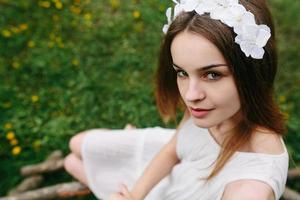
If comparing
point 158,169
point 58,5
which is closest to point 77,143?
point 158,169

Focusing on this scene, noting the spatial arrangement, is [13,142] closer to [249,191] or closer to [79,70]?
[79,70]

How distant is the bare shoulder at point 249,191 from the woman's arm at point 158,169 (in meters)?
0.50

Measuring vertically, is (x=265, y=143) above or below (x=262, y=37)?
below

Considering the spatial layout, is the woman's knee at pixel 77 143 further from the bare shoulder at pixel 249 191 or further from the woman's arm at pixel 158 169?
the bare shoulder at pixel 249 191

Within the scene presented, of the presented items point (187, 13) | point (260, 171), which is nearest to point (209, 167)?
point (260, 171)

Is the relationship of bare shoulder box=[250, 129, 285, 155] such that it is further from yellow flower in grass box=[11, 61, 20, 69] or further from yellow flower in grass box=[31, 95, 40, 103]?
yellow flower in grass box=[11, 61, 20, 69]

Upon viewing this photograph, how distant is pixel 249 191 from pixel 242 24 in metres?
0.50

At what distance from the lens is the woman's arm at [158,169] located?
2.07 meters

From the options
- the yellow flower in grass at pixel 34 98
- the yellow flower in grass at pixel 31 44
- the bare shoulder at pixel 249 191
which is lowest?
the yellow flower in grass at pixel 34 98

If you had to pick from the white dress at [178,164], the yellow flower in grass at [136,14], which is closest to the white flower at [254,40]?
the white dress at [178,164]

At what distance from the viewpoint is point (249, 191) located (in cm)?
155

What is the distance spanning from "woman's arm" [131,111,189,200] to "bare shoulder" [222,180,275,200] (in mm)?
500

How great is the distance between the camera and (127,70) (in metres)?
3.25

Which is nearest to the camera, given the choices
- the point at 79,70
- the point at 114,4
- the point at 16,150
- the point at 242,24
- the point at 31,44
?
the point at 242,24
